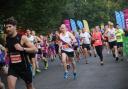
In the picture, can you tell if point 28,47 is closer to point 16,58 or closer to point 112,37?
point 16,58

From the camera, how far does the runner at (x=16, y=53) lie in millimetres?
9641

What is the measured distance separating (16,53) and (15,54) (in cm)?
5

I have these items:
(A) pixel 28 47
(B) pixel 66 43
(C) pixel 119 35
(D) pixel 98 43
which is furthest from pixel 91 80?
(C) pixel 119 35

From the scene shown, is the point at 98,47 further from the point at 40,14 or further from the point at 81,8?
the point at 81,8

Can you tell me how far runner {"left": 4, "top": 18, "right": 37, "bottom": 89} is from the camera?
9.64m

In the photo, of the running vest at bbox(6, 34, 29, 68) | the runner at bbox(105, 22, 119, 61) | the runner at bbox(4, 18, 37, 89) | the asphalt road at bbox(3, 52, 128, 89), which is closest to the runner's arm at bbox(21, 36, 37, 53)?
the runner at bbox(4, 18, 37, 89)

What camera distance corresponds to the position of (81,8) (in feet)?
234

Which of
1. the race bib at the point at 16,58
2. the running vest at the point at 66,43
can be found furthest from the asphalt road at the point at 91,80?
the race bib at the point at 16,58

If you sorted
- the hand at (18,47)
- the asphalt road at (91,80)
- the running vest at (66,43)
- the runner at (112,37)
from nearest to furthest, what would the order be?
1. the hand at (18,47)
2. the asphalt road at (91,80)
3. the running vest at (66,43)
4. the runner at (112,37)

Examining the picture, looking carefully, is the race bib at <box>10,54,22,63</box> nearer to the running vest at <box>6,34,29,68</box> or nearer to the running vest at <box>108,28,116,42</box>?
the running vest at <box>6,34,29,68</box>

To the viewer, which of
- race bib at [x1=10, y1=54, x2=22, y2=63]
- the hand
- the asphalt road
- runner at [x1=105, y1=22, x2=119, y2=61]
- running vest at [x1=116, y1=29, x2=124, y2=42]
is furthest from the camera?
running vest at [x1=116, y1=29, x2=124, y2=42]

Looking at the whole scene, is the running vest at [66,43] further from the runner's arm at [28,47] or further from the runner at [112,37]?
the runner's arm at [28,47]

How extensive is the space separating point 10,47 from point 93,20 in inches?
2402

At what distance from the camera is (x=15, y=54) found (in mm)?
9727
